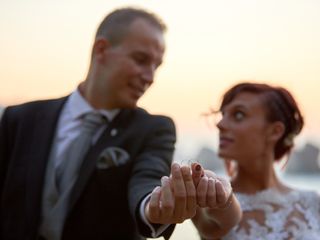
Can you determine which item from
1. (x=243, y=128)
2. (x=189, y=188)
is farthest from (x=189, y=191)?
(x=243, y=128)

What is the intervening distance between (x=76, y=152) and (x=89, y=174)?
2.7 inches

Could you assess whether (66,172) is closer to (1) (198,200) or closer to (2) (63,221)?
(2) (63,221)

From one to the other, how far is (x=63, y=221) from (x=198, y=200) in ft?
1.78

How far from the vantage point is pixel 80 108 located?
1.42 m

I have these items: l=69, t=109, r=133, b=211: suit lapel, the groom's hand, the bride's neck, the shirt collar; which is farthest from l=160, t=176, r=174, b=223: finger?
the bride's neck

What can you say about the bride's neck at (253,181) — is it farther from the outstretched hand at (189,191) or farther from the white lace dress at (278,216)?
the outstretched hand at (189,191)

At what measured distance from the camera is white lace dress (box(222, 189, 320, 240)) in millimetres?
1756

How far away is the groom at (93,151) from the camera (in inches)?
50.6

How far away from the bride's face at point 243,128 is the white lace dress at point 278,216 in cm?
15

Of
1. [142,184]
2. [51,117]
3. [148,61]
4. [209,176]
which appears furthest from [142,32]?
[209,176]

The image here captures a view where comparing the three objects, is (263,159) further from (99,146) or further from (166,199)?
(166,199)

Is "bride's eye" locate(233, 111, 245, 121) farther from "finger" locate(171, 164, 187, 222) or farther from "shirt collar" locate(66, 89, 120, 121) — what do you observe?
"finger" locate(171, 164, 187, 222)

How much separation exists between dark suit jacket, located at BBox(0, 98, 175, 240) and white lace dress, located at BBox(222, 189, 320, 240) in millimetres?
530

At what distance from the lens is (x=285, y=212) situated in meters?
1.83
